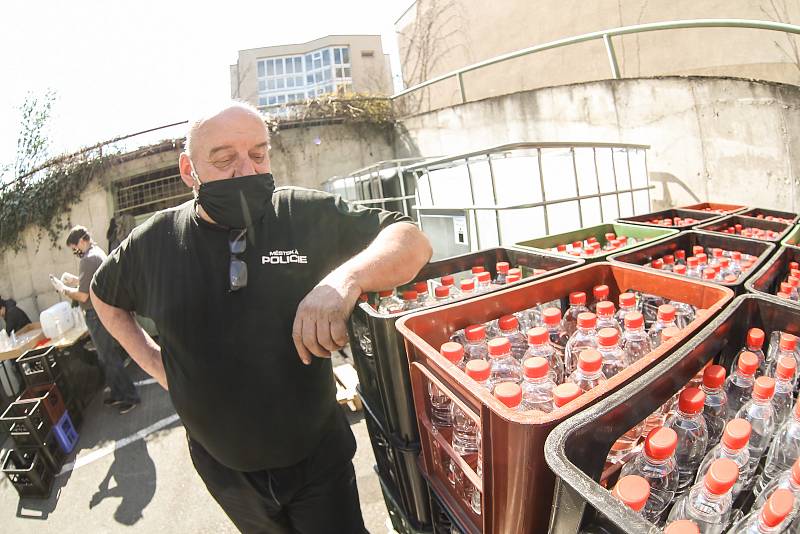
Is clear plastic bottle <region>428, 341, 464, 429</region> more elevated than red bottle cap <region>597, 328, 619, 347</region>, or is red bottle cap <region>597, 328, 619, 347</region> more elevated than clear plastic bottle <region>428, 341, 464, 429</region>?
red bottle cap <region>597, 328, 619, 347</region>

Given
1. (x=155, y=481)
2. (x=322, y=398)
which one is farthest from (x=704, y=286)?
(x=155, y=481)

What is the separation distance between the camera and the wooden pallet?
3.88 m

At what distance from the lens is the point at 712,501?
2.31 ft

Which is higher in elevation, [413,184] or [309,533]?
[413,184]

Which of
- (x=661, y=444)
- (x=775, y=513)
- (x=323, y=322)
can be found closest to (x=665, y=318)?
(x=661, y=444)

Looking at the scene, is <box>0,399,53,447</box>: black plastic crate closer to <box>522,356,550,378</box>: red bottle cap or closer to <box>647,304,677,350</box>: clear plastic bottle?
<box>522,356,550,378</box>: red bottle cap

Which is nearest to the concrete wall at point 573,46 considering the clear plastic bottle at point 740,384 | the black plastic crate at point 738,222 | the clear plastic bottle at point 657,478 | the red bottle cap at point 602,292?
the black plastic crate at point 738,222

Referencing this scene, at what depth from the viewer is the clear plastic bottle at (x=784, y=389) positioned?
93 centimetres

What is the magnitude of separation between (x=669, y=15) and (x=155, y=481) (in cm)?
910

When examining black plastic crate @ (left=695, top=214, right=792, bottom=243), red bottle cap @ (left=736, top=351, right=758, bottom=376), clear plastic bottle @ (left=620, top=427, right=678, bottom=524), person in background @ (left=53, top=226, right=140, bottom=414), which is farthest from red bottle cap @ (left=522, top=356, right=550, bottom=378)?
person in background @ (left=53, top=226, right=140, bottom=414)

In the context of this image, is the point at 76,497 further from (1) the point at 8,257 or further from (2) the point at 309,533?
(1) the point at 8,257

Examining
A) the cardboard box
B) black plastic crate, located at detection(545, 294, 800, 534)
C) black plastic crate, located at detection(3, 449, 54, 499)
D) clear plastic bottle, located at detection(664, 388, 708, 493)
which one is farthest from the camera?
the cardboard box

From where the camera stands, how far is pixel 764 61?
5363 mm

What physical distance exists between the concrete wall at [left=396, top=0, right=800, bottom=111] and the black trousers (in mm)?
6888
